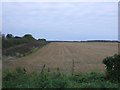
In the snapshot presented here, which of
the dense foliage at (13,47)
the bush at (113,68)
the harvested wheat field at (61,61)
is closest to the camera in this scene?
the bush at (113,68)

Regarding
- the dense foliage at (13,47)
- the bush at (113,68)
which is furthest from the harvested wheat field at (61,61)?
the bush at (113,68)

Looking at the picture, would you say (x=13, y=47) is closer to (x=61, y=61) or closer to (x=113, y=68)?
(x=61, y=61)

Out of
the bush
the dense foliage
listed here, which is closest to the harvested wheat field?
the dense foliage

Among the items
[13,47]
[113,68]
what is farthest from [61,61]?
[113,68]

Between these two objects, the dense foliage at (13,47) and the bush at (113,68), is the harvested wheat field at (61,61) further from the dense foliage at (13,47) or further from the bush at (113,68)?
the bush at (113,68)

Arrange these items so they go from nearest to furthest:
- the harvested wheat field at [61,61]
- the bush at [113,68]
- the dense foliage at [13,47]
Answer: the bush at [113,68] → the harvested wheat field at [61,61] → the dense foliage at [13,47]

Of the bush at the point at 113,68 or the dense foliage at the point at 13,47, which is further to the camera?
the dense foliage at the point at 13,47

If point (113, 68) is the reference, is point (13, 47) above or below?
above

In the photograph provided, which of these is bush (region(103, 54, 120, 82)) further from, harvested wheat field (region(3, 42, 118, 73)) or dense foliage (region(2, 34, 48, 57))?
dense foliage (region(2, 34, 48, 57))

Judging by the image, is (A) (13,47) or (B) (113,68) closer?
(B) (113,68)

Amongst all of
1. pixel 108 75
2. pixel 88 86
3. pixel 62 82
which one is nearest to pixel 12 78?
pixel 62 82

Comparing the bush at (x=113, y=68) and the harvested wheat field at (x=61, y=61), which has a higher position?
the bush at (x=113, y=68)

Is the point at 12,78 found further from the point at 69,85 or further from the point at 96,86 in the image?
the point at 96,86

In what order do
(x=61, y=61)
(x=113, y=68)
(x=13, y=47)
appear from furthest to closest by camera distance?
1. (x=13, y=47)
2. (x=61, y=61)
3. (x=113, y=68)
